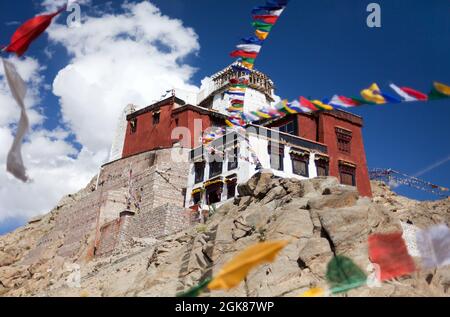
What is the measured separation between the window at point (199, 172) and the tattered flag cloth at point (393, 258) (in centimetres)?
2195

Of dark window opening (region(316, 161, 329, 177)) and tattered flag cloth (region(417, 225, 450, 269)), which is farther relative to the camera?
dark window opening (region(316, 161, 329, 177))

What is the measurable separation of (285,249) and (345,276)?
16.7ft

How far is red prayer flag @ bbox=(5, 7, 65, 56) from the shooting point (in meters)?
11.3

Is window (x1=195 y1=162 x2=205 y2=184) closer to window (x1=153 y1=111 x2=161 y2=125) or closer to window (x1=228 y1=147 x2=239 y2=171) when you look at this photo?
window (x1=228 y1=147 x2=239 y2=171)

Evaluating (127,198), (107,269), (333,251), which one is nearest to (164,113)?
(127,198)

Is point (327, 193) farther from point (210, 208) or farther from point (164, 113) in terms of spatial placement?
point (164, 113)

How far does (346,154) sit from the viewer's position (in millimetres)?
→ 35875

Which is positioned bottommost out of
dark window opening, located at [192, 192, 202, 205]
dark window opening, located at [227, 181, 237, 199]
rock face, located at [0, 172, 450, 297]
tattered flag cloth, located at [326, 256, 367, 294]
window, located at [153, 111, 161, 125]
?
tattered flag cloth, located at [326, 256, 367, 294]

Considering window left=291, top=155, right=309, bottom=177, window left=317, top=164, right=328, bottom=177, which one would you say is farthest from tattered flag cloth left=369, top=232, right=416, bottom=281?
window left=317, top=164, right=328, bottom=177

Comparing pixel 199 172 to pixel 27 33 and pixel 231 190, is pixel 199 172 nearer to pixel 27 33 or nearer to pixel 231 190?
pixel 231 190

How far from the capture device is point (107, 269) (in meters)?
24.6

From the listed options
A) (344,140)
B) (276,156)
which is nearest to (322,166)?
(344,140)

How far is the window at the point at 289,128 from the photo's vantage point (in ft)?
117

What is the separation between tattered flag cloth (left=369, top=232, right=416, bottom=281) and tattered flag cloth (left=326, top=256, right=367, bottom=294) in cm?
170
